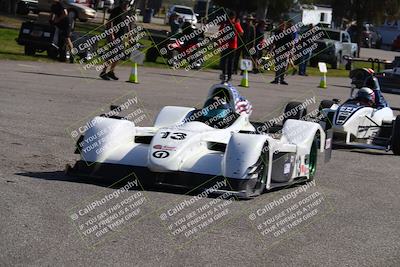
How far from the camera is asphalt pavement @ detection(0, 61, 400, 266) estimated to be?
7.54 metres

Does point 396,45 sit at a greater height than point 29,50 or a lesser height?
lesser

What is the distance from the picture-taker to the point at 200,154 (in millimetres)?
10836

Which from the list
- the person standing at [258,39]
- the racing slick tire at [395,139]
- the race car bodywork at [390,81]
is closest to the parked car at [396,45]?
the person standing at [258,39]

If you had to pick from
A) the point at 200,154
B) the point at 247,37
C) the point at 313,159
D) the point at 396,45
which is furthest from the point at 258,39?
the point at 396,45

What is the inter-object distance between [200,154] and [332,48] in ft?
121

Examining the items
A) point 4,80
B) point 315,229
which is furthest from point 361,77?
point 315,229

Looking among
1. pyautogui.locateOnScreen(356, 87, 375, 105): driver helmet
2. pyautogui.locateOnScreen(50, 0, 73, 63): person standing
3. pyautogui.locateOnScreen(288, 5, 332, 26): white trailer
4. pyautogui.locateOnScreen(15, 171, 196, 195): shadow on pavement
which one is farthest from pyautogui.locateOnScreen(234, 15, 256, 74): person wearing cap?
pyautogui.locateOnScreen(15, 171, 196, 195): shadow on pavement

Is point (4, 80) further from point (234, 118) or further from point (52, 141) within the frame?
point (234, 118)

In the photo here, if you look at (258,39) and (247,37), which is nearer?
(247,37)

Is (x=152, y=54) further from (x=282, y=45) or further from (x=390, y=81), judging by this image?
(x=390, y=81)

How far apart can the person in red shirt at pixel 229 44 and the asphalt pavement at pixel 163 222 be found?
41.8ft

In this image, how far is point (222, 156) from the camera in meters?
10.7

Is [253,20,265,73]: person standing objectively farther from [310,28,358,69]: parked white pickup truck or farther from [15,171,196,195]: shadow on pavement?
[15,171,196,195]: shadow on pavement

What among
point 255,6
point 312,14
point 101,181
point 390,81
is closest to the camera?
point 101,181
